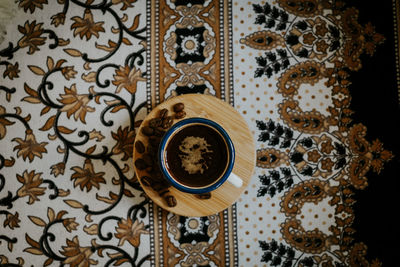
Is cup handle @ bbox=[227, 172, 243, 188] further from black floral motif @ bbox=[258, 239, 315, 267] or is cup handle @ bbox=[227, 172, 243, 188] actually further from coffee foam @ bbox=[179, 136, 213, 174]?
black floral motif @ bbox=[258, 239, 315, 267]

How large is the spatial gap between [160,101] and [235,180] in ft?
1.45

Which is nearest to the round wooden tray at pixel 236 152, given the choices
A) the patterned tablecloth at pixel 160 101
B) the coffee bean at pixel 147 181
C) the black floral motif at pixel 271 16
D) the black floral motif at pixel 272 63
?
the coffee bean at pixel 147 181

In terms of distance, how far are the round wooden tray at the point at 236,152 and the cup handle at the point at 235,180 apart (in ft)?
0.07

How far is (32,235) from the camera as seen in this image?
1.16m

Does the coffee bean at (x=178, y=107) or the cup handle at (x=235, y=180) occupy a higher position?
the coffee bean at (x=178, y=107)

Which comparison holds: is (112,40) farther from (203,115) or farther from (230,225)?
(230,225)

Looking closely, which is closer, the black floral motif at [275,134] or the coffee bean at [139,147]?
the coffee bean at [139,147]

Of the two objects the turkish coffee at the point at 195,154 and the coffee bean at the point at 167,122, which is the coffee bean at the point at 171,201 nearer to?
the turkish coffee at the point at 195,154

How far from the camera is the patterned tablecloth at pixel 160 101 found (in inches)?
45.4

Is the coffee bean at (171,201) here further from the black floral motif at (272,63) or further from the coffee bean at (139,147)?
the black floral motif at (272,63)

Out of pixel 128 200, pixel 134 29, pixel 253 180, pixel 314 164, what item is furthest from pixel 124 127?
pixel 314 164

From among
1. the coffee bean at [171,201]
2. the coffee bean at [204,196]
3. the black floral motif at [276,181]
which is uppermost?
the coffee bean at [204,196]

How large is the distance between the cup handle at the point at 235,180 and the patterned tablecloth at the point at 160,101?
22cm

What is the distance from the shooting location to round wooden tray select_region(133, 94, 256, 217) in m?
0.98
